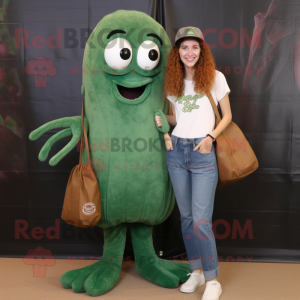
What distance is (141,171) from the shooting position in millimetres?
1977

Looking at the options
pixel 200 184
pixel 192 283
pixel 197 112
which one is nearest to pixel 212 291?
pixel 192 283

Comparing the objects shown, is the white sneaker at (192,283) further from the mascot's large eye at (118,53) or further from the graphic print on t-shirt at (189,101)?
the mascot's large eye at (118,53)

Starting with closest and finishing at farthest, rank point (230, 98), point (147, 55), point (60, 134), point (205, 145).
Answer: point (205, 145) < point (147, 55) < point (60, 134) < point (230, 98)

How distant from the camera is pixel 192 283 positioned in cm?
200

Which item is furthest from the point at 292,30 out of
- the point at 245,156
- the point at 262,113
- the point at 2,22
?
the point at 2,22

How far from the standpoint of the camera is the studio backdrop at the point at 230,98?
250 centimetres

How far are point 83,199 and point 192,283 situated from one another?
78 centimetres

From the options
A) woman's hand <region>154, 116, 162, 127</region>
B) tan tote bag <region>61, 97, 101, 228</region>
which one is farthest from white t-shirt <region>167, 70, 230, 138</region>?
tan tote bag <region>61, 97, 101, 228</region>

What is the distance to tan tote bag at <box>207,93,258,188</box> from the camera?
189 centimetres

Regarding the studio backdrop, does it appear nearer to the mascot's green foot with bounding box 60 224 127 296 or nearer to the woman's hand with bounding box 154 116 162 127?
the mascot's green foot with bounding box 60 224 127 296

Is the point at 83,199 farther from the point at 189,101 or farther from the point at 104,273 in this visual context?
the point at 189,101

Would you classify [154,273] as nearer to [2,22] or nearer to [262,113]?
[262,113]

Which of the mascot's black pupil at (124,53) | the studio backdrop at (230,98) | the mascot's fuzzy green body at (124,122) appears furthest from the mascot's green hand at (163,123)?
the studio backdrop at (230,98)

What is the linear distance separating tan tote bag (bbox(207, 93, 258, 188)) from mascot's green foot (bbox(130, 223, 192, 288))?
637mm
